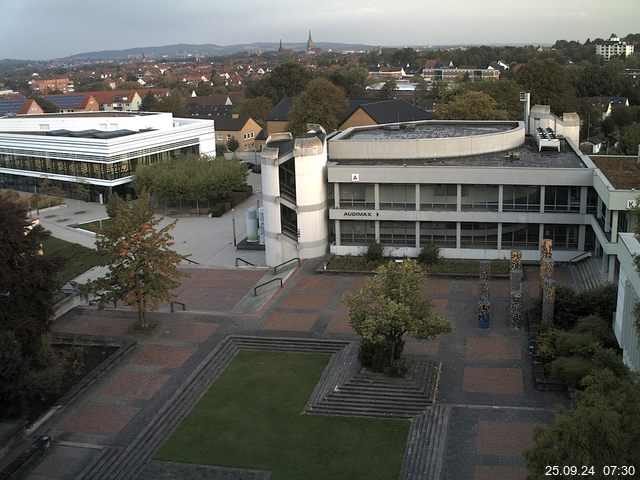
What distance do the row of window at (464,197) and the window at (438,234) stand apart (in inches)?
37.4

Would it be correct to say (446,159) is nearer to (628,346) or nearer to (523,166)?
(523,166)

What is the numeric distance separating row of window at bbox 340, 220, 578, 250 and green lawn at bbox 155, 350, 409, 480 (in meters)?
15.0

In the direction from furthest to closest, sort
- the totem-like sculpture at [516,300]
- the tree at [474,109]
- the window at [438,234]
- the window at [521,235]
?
the tree at [474,109], the window at [438,234], the window at [521,235], the totem-like sculpture at [516,300]

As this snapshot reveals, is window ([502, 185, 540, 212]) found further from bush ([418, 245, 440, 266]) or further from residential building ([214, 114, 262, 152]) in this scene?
residential building ([214, 114, 262, 152])

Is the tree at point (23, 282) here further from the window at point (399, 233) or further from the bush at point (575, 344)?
the window at point (399, 233)

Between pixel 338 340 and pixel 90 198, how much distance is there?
4055 centimetres

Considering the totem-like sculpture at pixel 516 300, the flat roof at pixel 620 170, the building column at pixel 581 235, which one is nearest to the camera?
the totem-like sculpture at pixel 516 300

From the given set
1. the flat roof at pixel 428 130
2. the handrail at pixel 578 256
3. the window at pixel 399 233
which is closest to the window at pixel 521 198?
the handrail at pixel 578 256

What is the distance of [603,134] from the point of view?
287ft

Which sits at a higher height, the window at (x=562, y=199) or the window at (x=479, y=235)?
the window at (x=562, y=199)

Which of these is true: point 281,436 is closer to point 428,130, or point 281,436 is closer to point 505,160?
point 505,160

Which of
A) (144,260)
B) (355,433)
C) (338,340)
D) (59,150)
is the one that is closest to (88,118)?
(59,150)

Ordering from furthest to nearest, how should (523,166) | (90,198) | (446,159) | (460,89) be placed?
(460,89), (90,198), (446,159), (523,166)

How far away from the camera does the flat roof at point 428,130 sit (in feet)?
148
